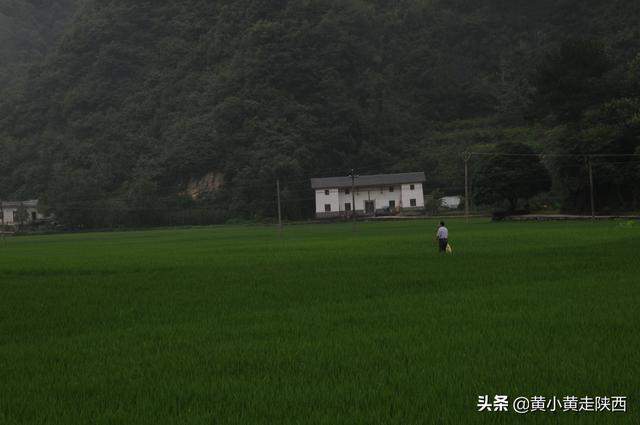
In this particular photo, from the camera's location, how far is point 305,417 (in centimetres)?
554

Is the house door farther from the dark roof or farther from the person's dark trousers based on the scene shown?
the person's dark trousers

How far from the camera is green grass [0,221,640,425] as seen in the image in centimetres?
588

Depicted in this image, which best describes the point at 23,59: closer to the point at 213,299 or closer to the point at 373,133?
the point at 373,133

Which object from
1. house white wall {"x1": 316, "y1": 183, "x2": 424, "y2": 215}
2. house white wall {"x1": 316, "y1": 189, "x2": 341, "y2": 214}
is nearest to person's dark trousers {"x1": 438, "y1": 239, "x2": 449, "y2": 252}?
house white wall {"x1": 316, "y1": 183, "x2": 424, "y2": 215}

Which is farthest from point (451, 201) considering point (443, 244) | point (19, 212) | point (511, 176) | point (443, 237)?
point (443, 237)

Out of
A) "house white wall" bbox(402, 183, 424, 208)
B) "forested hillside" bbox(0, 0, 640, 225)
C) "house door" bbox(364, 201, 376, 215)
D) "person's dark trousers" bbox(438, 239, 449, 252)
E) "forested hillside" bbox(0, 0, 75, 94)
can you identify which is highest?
"forested hillside" bbox(0, 0, 75, 94)

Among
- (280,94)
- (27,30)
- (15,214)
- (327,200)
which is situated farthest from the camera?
(27,30)

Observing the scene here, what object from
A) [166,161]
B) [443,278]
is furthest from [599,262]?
[166,161]

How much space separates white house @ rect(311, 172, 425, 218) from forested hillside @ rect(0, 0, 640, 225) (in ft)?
9.45

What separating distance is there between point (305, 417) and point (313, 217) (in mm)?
79534

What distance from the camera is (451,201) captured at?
3226 inches

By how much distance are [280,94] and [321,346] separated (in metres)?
96.4

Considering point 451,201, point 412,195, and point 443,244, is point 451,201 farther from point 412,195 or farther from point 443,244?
point 443,244

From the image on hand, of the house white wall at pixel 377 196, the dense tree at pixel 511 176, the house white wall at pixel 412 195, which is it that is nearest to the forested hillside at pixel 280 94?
the house white wall at pixel 412 195
